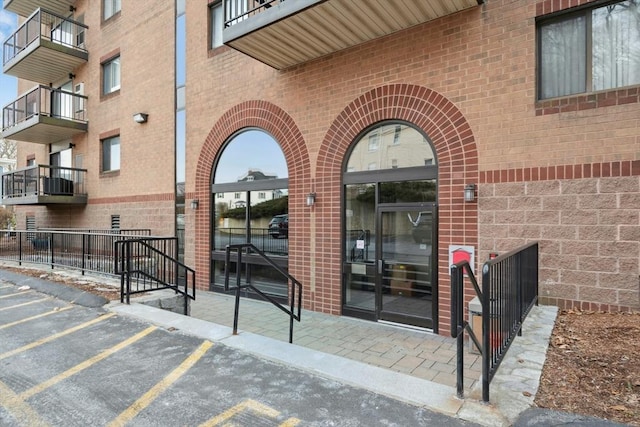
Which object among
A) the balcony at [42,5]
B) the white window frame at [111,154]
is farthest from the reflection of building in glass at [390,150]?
the balcony at [42,5]

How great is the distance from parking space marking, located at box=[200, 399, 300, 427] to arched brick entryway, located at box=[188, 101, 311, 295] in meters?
4.34

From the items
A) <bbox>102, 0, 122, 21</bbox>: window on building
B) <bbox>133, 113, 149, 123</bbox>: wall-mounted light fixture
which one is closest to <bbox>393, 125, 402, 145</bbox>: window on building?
<bbox>133, 113, 149, 123</bbox>: wall-mounted light fixture

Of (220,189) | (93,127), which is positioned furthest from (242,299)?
(93,127)

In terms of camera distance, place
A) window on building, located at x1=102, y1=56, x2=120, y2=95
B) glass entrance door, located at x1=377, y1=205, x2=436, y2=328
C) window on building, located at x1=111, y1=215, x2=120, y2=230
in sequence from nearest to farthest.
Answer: glass entrance door, located at x1=377, y1=205, x2=436, y2=328 < window on building, located at x1=111, y1=215, x2=120, y2=230 < window on building, located at x1=102, y1=56, x2=120, y2=95

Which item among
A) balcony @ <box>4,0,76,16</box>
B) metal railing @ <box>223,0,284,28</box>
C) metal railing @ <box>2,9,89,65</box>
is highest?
balcony @ <box>4,0,76,16</box>

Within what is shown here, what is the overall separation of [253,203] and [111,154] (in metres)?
7.54

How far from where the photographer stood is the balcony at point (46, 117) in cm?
1409

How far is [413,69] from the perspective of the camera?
6.54 metres

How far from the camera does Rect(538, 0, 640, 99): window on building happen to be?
5109mm

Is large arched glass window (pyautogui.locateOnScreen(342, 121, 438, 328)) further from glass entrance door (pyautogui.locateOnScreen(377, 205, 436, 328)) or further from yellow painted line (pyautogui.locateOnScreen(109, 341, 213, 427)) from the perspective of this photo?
yellow painted line (pyautogui.locateOnScreen(109, 341, 213, 427))

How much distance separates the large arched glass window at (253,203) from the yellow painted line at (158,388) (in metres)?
3.49

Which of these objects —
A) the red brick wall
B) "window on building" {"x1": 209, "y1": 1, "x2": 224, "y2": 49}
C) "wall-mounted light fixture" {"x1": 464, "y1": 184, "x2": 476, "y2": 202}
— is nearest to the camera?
the red brick wall

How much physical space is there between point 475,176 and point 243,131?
5.54 metres

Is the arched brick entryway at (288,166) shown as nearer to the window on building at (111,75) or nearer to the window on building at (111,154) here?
the window on building at (111,154)
